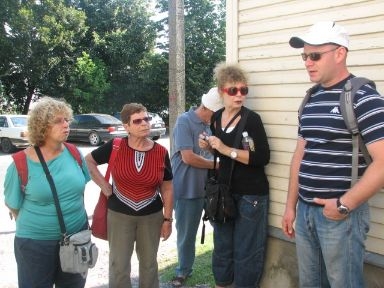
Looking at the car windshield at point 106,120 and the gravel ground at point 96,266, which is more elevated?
the car windshield at point 106,120

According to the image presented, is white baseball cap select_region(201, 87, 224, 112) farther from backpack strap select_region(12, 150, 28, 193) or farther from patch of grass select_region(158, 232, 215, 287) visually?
patch of grass select_region(158, 232, 215, 287)

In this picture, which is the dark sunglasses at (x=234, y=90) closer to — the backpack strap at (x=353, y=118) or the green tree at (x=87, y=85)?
the backpack strap at (x=353, y=118)

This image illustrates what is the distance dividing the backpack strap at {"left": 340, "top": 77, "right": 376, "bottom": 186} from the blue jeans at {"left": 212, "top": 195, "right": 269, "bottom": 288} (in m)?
1.07

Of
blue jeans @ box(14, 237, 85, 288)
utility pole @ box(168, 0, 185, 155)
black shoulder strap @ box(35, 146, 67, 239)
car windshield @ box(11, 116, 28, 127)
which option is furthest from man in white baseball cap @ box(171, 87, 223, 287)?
car windshield @ box(11, 116, 28, 127)

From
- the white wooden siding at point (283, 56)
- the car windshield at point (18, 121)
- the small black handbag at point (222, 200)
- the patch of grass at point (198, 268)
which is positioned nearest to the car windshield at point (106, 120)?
the car windshield at point (18, 121)

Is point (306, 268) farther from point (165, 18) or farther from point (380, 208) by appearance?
point (165, 18)

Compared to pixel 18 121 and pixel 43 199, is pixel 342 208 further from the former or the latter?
pixel 18 121

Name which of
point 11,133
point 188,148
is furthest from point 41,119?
point 11,133

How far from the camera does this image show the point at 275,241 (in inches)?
152

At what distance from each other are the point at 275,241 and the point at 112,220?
139 centimetres

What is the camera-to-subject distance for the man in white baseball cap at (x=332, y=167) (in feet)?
8.04

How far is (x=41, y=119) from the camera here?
10.2 ft

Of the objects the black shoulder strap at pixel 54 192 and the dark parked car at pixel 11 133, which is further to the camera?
the dark parked car at pixel 11 133

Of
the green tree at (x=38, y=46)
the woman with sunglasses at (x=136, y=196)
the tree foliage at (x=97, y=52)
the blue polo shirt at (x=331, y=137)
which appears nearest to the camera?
the blue polo shirt at (x=331, y=137)
